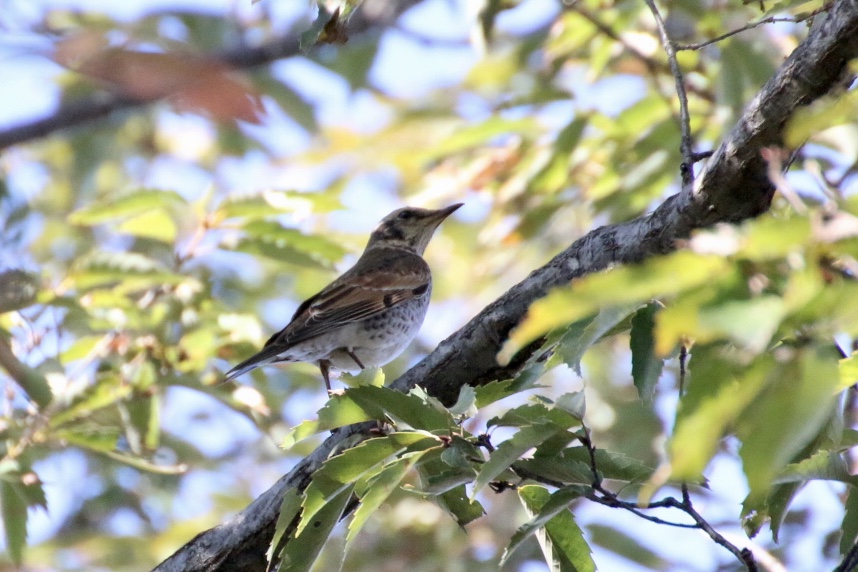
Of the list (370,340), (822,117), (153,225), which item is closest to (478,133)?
(370,340)

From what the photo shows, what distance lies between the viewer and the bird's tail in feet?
17.4

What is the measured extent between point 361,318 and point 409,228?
1967 mm

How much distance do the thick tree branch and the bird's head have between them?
458cm

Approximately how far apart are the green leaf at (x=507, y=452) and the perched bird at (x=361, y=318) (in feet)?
10.7

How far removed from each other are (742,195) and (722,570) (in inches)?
136

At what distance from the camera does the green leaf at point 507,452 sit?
239 cm

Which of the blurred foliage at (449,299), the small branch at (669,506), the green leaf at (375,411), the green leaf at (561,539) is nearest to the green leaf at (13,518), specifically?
the blurred foliage at (449,299)

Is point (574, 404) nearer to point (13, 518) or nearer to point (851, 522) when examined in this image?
point (851, 522)

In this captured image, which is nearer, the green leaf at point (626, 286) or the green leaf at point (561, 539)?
the green leaf at point (626, 286)

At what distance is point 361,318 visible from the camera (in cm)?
658

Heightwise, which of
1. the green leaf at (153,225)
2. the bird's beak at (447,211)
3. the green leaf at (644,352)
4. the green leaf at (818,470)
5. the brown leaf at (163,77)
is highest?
the brown leaf at (163,77)

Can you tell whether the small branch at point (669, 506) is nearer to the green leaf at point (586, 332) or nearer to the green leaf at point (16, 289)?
the green leaf at point (586, 332)

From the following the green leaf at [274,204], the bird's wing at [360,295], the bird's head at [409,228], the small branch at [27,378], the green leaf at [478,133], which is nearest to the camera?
the small branch at [27,378]

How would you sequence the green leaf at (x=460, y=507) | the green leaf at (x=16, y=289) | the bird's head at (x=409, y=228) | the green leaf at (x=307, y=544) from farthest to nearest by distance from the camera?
the bird's head at (x=409, y=228)
the green leaf at (x=16, y=289)
the green leaf at (x=460, y=507)
the green leaf at (x=307, y=544)
